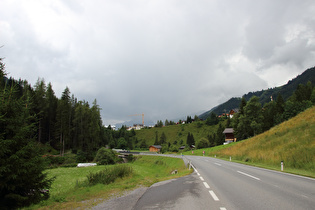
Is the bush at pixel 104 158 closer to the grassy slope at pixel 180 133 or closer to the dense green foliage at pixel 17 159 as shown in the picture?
the dense green foliage at pixel 17 159

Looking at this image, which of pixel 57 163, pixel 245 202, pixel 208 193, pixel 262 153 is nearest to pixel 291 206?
pixel 245 202

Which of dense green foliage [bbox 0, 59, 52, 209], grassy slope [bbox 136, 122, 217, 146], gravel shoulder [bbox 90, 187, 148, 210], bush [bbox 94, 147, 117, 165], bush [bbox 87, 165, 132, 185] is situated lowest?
bush [bbox 94, 147, 117, 165]

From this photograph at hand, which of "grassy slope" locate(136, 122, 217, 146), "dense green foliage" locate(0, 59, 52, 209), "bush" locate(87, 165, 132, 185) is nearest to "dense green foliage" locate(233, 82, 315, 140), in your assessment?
"grassy slope" locate(136, 122, 217, 146)

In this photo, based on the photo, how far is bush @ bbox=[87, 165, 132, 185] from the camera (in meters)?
12.8

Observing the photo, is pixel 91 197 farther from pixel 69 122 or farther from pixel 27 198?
pixel 69 122

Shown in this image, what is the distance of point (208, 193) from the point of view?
7.41m

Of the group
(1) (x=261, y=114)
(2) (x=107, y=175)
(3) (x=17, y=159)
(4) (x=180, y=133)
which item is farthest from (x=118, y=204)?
(4) (x=180, y=133)

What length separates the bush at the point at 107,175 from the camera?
1278 cm

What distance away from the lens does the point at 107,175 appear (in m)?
13.8

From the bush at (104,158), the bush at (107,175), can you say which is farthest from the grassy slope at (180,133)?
the bush at (107,175)

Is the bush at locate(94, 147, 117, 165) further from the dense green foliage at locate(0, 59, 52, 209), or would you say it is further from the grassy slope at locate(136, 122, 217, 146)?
the grassy slope at locate(136, 122, 217, 146)

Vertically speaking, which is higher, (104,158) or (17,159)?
(17,159)

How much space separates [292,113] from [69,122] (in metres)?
79.6

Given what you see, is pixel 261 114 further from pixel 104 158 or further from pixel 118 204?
pixel 118 204
